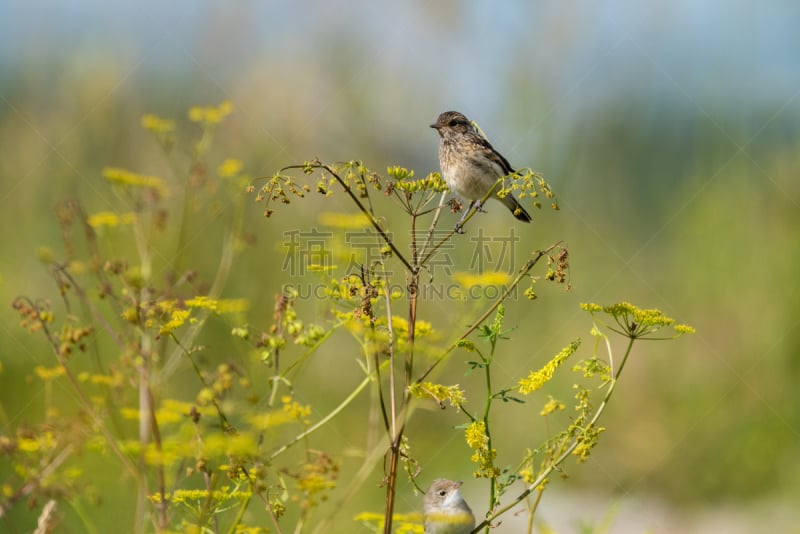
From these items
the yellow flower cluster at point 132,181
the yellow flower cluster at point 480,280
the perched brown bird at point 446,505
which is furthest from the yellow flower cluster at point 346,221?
the perched brown bird at point 446,505

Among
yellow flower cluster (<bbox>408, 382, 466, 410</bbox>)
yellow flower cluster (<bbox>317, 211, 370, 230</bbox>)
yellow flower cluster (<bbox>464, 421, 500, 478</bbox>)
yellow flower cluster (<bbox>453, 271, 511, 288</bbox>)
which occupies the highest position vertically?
yellow flower cluster (<bbox>317, 211, 370, 230</bbox>)

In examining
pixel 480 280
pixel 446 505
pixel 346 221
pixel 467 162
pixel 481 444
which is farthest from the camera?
pixel 467 162

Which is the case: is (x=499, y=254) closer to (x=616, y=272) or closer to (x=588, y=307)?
(x=616, y=272)

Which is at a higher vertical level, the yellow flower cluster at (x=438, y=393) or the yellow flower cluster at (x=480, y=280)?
the yellow flower cluster at (x=480, y=280)

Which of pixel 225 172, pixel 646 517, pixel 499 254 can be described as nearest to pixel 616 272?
pixel 499 254

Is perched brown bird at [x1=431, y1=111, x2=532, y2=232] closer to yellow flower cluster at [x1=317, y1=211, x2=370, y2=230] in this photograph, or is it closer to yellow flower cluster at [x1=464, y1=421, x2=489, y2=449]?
yellow flower cluster at [x1=317, y1=211, x2=370, y2=230]

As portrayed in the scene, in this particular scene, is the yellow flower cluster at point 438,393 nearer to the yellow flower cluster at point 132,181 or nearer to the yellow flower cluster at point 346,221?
the yellow flower cluster at point 346,221

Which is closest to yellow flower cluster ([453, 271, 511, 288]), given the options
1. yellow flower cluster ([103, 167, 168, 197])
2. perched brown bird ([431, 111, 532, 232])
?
yellow flower cluster ([103, 167, 168, 197])

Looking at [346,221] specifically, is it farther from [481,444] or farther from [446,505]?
[446,505]

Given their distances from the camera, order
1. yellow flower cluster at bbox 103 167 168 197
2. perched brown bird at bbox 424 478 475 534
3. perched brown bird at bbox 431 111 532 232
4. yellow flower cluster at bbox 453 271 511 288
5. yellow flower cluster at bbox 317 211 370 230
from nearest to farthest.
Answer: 1. yellow flower cluster at bbox 453 271 511 288
2. yellow flower cluster at bbox 317 211 370 230
3. perched brown bird at bbox 424 478 475 534
4. yellow flower cluster at bbox 103 167 168 197
5. perched brown bird at bbox 431 111 532 232

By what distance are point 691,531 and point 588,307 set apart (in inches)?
→ 155

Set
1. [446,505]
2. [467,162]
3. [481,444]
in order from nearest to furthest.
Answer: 1. [481,444]
2. [446,505]
3. [467,162]

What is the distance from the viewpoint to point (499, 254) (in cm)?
611

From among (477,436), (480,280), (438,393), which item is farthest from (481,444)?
(480,280)
